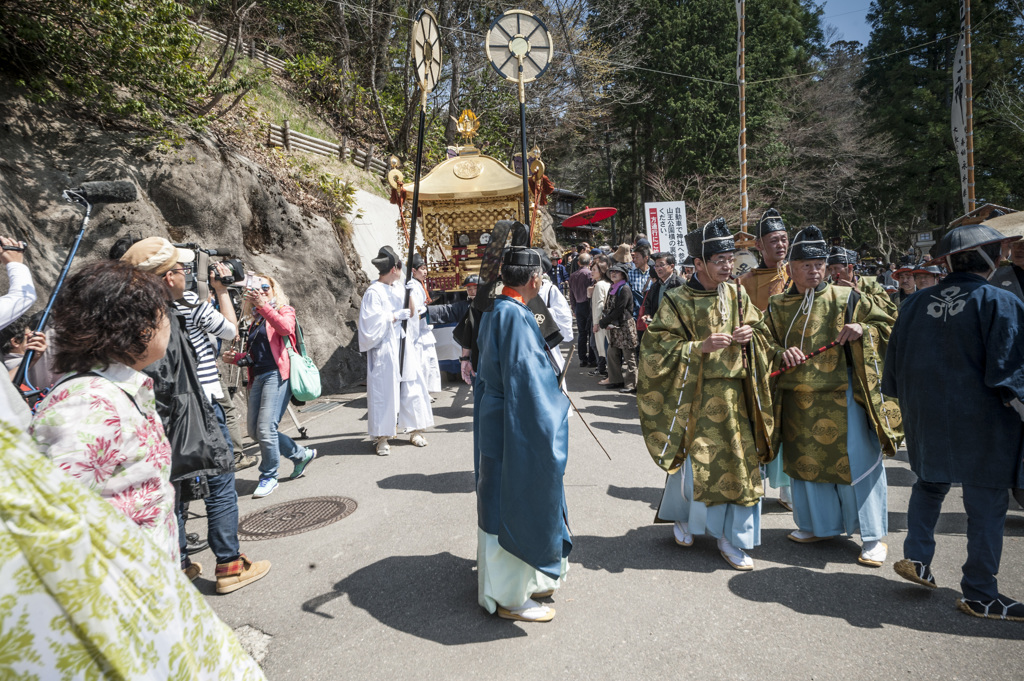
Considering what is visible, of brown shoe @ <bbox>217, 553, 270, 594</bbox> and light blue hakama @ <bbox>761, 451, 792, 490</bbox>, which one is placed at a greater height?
light blue hakama @ <bbox>761, 451, 792, 490</bbox>

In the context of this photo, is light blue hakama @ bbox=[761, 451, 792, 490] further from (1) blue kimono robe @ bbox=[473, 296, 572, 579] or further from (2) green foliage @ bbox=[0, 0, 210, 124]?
(2) green foliage @ bbox=[0, 0, 210, 124]

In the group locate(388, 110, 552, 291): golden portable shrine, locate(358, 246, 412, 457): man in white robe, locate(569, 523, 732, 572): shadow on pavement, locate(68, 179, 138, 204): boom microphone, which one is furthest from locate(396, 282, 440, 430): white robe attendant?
locate(388, 110, 552, 291): golden portable shrine

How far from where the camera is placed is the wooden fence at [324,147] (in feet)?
42.3

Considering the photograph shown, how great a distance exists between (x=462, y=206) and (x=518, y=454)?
8832 millimetres

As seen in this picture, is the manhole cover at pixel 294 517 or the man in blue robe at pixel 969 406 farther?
the manhole cover at pixel 294 517

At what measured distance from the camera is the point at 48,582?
94 cm

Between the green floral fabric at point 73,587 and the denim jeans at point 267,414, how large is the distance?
4.03m

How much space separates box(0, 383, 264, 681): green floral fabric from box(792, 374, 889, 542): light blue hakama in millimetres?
3602

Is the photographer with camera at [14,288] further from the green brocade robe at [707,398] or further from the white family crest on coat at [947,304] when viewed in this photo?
the white family crest on coat at [947,304]

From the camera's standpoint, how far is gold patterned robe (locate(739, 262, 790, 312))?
15.2 feet

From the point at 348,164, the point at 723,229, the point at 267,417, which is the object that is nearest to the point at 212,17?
the point at 348,164

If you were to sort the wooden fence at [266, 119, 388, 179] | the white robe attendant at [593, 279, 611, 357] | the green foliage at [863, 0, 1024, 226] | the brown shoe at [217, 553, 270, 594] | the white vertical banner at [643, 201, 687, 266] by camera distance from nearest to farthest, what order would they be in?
the brown shoe at [217, 553, 270, 594]
the white robe attendant at [593, 279, 611, 357]
the wooden fence at [266, 119, 388, 179]
the white vertical banner at [643, 201, 687, 266]
the green foliage at [863, 0, 1024, 226]

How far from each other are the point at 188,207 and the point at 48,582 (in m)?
8.65

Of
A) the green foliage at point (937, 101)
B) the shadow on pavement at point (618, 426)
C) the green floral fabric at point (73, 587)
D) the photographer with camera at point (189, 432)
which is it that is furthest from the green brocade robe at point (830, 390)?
the green foliage at point (937, 101)
